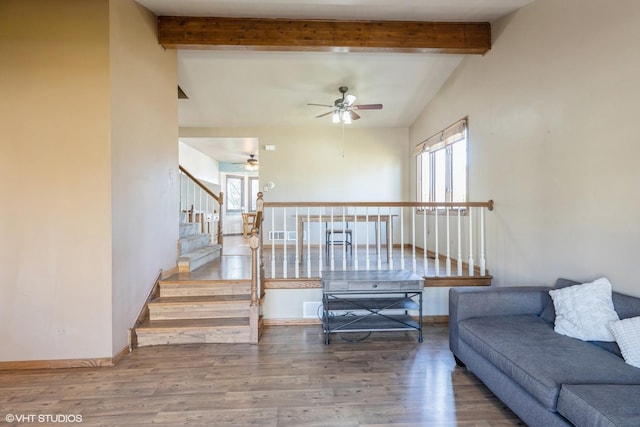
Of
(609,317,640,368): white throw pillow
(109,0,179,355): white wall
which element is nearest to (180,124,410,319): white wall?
(109,0,179,355): white wall

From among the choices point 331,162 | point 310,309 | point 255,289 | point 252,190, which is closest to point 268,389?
point 255,289

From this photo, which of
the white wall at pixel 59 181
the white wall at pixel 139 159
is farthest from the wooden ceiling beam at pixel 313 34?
the white wall at pixel 59 181

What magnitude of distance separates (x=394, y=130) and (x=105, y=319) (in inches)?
240

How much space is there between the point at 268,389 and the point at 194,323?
130 centimetres

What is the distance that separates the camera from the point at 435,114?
5.38 m

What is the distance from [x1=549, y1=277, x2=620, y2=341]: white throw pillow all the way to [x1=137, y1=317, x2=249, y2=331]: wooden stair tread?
2.71 meters

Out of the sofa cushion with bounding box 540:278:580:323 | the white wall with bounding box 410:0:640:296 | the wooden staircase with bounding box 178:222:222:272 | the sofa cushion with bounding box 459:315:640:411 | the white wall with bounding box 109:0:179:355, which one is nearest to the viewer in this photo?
the sofa cushion with bounding box 459:315:640:411

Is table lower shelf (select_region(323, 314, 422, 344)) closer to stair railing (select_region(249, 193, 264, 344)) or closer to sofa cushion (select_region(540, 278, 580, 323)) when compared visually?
stair railing (select_region(249, 193, 264, 344))

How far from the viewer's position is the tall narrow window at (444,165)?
15.0 feet

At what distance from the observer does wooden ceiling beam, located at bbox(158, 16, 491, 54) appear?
11.4 feet

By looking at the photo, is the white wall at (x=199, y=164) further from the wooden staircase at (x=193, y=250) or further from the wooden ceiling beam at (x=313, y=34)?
the wooden ceiling beam at (x=313, y=34)

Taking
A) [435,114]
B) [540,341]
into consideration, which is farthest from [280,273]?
[435,114]

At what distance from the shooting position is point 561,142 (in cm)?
269

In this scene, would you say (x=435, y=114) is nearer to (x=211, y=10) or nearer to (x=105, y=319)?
(x=211, y=10)
